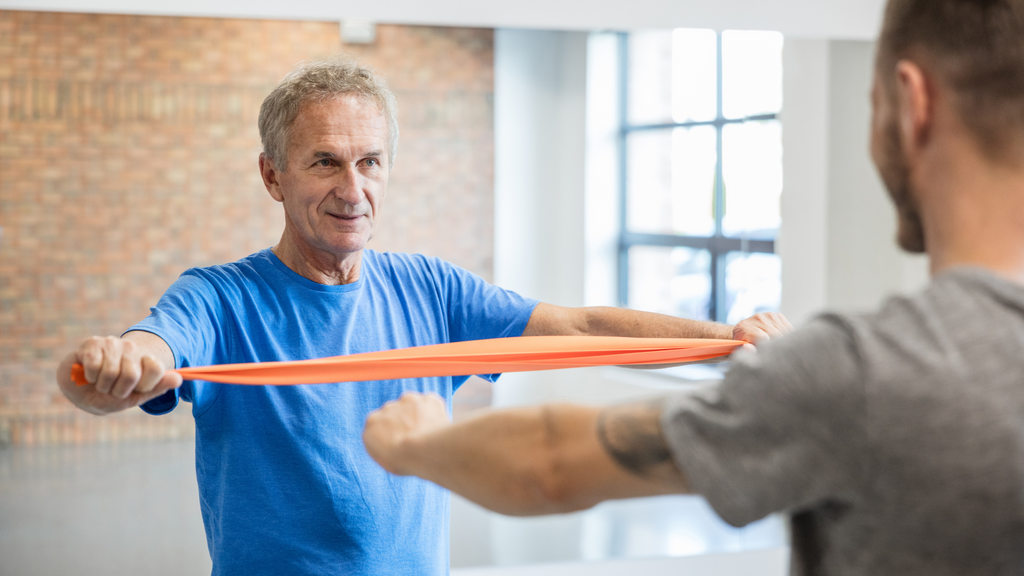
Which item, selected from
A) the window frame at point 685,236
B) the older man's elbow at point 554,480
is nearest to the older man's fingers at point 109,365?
the older man's elbow at point 554,480

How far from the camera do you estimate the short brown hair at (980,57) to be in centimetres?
Answer: 74

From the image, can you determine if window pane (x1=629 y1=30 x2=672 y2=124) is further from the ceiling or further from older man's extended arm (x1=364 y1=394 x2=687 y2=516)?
older man's extended arm (x1=364 y1=394 x2=687 y2=516)

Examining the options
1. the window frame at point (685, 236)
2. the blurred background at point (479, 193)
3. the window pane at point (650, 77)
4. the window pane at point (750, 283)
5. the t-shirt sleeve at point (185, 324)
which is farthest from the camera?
the window pane at point (650, 77)

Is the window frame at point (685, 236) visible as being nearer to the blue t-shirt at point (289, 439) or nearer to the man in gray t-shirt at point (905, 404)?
the blue t-shirt at point (289, 439)

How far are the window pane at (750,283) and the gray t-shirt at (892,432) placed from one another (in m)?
5.61

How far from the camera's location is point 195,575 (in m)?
4.23

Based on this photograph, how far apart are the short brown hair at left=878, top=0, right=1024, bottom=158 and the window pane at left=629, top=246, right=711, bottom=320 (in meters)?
6.06

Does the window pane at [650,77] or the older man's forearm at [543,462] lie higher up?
the window pane at [650,77]

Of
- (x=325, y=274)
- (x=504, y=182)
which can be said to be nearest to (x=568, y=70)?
(x=504, y=182)

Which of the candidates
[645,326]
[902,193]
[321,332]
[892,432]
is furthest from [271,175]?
[892,432]

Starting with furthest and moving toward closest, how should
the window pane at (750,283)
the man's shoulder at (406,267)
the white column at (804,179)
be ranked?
the window pane at (750,283)
the white column at (804,179)
the man's shoulder at (406,267)

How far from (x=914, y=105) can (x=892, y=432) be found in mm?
302

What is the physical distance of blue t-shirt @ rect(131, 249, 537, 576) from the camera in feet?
5.30

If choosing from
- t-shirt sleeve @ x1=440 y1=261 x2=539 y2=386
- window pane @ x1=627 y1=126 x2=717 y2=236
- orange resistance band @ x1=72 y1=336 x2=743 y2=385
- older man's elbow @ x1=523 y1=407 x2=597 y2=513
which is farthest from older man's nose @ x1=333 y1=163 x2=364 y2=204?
window pane @ x1=627 y1=126 x2=717 y2=236
